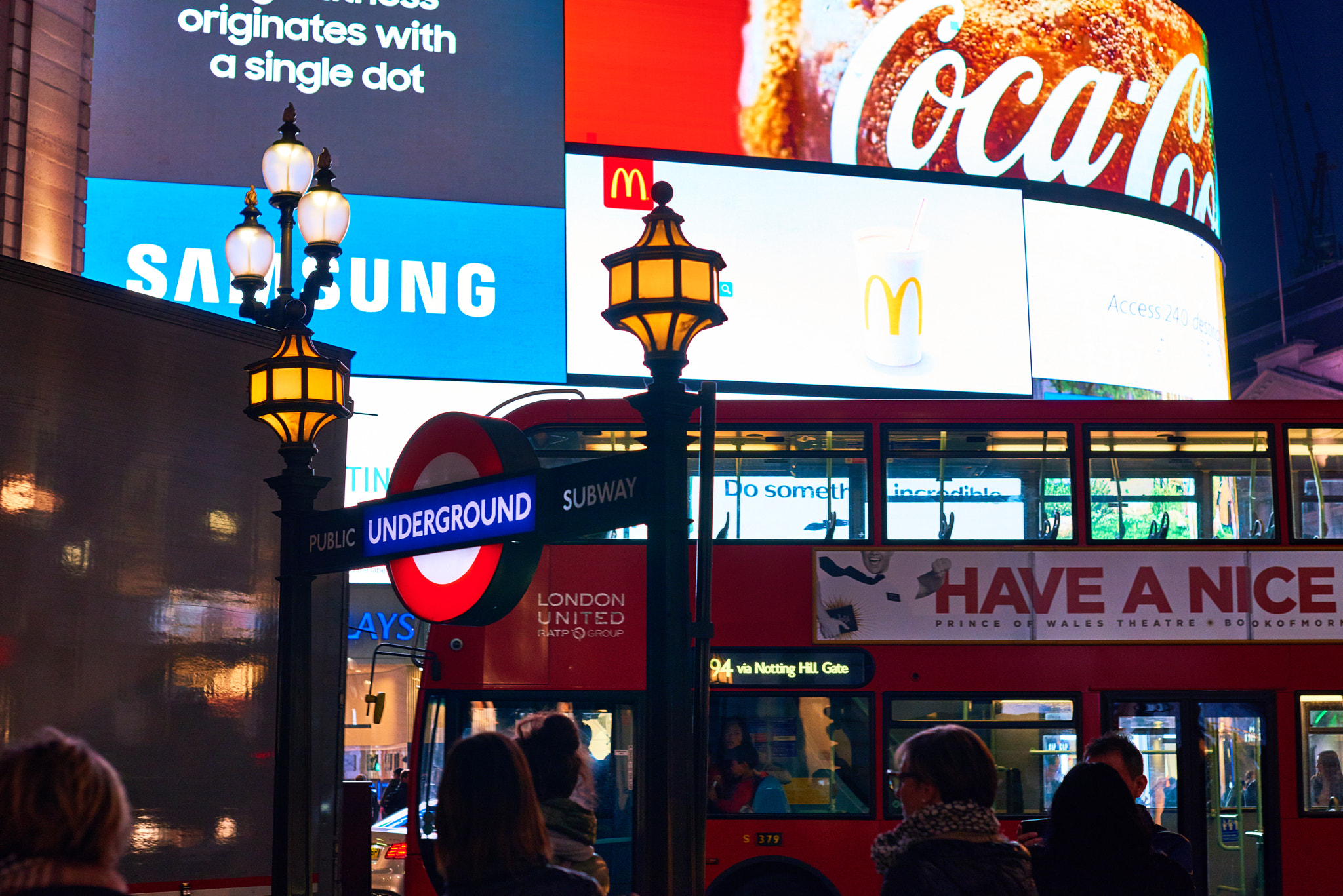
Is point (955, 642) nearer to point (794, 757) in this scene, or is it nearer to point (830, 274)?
point (794, 757)

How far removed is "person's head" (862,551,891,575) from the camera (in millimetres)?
9938

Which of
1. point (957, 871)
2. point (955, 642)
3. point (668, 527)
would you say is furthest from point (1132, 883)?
point (955, 642)

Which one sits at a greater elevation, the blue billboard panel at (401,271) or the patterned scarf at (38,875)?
the blue billboard panel at (401,271)

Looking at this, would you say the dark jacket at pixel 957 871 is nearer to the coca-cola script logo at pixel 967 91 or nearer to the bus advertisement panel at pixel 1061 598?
the bus advertisement panel at pixel 1061 598

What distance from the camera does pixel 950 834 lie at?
3.38 metres

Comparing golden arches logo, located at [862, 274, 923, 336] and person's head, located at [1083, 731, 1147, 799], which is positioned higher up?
golden arches logo, located at [862, 274, 923, 336]

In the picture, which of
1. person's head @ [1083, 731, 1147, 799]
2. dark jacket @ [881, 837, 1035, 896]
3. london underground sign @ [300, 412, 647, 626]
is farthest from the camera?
person's head @ [1083, 731, 1147, 799]

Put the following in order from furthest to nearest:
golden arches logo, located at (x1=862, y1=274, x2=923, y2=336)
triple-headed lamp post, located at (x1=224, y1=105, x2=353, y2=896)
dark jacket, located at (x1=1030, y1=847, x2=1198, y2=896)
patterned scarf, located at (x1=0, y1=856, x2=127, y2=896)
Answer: golden arches logo, located at (x1=862, y1=274, x2=923, y2=336) < triple-headed lamp post, located at (x1=224, y1=105, x2=353, y2=896) < dark jacket, located at (x1=1030, y1=847, x2=1198, y2=896) < patterned scarf, located at (x1=0, y1=856, x2=127, y2=896)

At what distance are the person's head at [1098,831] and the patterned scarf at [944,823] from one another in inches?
17.5

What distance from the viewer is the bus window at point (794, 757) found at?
9.86m

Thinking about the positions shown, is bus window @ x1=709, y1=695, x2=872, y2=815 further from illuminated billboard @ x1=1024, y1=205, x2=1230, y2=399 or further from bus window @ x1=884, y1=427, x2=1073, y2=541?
illuminated billboard @ x1=1024, y1=205, x2=1230, y2=399

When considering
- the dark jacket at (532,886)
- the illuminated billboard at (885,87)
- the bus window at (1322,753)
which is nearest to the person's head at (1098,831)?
→ the dark jacket at (532,886)

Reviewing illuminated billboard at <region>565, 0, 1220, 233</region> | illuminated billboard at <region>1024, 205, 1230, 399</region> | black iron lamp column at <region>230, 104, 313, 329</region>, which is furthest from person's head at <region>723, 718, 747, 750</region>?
illuminated billboard at <region>1024, 205, 1230, 399</region>

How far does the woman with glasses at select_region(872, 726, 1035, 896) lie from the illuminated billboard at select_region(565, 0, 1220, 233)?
805 inches
